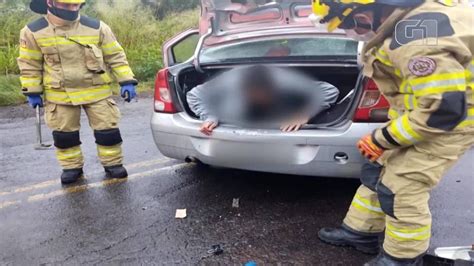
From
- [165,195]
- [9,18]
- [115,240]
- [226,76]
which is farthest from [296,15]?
[9,18]

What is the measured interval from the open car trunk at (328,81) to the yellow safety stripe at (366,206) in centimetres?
54

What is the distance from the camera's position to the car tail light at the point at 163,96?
12.4 feet

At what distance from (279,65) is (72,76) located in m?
1.71

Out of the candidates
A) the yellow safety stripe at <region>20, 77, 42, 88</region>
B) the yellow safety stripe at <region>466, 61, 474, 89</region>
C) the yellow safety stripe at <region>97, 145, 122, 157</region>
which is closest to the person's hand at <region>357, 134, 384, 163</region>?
the yellow safety stripe at <region>466, 61, 474, 89</region>

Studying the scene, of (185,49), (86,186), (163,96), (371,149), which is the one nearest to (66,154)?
(86,186)

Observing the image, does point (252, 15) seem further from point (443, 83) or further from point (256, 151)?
point (443, 83)

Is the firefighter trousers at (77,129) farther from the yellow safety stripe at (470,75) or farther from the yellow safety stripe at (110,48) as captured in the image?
the yellow safety stripe at (470,75)

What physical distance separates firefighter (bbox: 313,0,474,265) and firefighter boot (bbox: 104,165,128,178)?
235 centimetres

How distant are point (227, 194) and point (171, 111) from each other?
78 cm

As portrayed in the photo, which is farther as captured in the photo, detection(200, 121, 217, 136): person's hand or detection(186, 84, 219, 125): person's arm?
detection(186, 84, 219, 125): person's arm

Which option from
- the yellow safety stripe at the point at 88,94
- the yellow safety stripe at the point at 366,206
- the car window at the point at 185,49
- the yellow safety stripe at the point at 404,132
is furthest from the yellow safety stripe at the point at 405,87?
the yellow safety stripe at the point at 88,94

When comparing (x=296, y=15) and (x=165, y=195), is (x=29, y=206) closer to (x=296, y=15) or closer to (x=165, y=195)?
(x=165, y=195)

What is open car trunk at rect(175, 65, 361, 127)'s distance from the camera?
3.38 metres

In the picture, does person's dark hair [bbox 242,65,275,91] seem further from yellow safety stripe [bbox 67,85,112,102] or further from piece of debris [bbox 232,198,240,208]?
yellow safety stripe [bbox 67,85,112,102]
